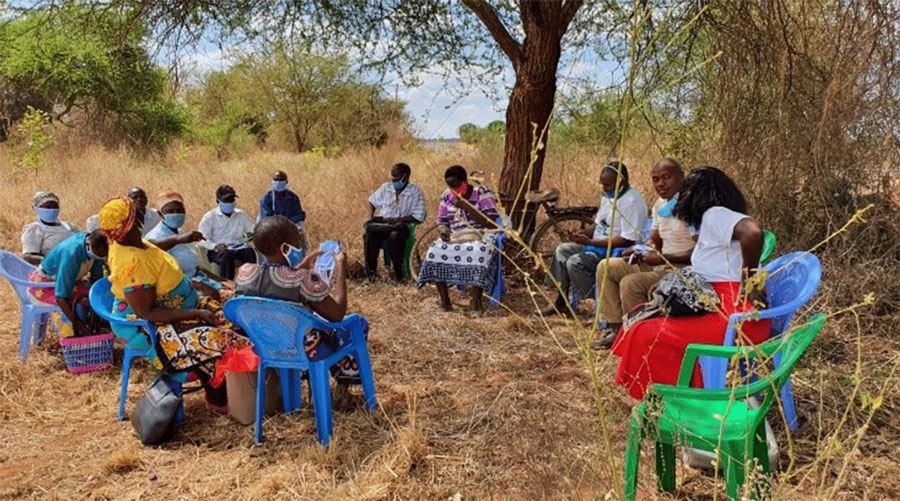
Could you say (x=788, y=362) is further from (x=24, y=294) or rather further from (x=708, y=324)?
(x=24, y=294)

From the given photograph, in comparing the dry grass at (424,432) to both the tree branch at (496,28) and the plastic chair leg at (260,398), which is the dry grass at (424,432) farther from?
the tree branch at (496,28)

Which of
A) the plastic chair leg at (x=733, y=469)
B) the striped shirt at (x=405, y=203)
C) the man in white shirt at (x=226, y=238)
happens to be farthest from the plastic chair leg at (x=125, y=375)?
the striped shirt at (x=405, y=203)

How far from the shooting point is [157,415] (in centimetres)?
327

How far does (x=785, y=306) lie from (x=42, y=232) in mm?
4862

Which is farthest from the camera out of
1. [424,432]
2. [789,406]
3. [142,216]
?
[142,216]

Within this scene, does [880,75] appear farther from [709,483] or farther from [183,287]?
[183,287]

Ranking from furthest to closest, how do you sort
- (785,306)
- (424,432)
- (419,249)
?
(419,249)
(424,432)
(785,306)

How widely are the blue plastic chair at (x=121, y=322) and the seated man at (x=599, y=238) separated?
8.25 feet

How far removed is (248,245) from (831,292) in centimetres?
458

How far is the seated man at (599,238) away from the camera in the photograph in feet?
15.8

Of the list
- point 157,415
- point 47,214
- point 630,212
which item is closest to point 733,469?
point 157,415

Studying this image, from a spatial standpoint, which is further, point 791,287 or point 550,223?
point 550,223

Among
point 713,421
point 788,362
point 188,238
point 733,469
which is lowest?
point 733,469

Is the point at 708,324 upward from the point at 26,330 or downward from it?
upward
